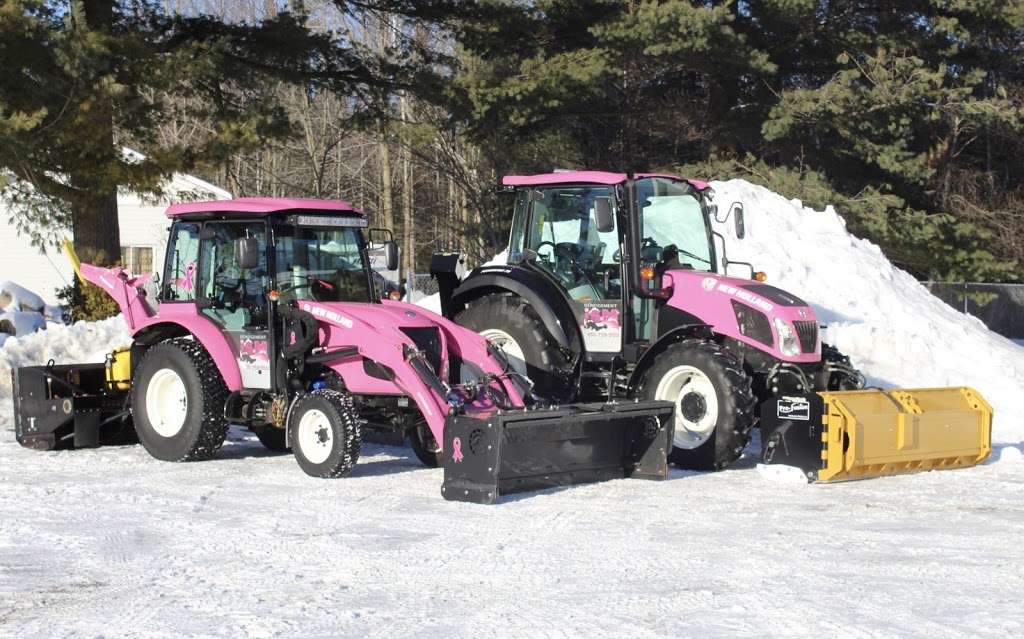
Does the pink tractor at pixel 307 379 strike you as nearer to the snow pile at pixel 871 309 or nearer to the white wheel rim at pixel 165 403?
the white wheel rim at pixel 165 403

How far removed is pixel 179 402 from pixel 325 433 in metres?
1.85

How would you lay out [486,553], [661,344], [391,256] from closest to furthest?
1. [486,553]
2. [661,344]
3. [391,256]

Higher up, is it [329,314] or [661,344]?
[329,314]

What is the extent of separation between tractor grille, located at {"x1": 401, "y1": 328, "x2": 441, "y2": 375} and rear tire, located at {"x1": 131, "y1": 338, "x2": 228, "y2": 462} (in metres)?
1.84

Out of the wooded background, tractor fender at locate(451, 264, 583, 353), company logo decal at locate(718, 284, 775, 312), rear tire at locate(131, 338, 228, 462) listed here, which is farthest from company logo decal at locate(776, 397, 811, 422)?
the wooded background

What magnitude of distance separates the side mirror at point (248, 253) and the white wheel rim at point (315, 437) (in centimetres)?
122

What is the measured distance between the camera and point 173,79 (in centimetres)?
1842

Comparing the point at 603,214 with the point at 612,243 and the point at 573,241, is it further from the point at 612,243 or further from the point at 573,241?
the point at 573,241

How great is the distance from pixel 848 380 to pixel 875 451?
126 centimetres

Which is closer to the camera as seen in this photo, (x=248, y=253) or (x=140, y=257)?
(x=248, y=253)

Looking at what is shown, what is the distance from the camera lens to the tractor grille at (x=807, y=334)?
1039 centimetres

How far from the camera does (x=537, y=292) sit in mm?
11141

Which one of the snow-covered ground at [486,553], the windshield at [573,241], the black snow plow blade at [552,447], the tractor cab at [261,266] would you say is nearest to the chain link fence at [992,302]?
the snow-covered ground at [486,553]

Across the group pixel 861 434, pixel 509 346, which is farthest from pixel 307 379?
pixel 861 434
